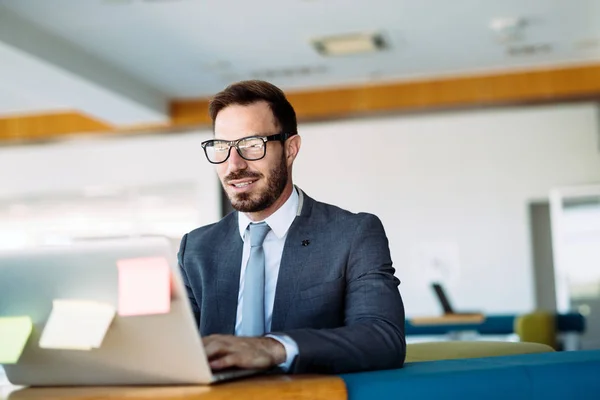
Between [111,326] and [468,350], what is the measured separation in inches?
40.8

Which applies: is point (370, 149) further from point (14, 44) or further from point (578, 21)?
point (14, 44)

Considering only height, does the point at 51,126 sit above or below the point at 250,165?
above

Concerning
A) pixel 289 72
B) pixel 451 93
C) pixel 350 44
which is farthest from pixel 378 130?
pixel 350 44

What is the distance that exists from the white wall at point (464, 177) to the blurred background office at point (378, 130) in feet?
0.06

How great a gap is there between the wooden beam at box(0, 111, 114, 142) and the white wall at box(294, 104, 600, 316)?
280 cm

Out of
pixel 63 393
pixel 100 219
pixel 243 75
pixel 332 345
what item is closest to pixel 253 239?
pixel 332 345

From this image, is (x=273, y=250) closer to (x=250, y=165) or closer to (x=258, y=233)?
(x=258, y=233)

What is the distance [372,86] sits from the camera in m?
9.63

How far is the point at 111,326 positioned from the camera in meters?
1.33

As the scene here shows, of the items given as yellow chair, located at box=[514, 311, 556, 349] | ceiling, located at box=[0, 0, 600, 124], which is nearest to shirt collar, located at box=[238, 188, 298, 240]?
yellow chair, located at box=[514, 311, 556, 349]

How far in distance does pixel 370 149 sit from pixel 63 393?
915 cm

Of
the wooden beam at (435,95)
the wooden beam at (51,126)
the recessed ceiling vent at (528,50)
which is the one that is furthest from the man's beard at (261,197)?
the wooden beam at (51,126)

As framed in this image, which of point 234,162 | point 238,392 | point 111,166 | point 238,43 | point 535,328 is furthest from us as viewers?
point 111,166

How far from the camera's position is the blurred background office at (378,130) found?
746 centimetres
